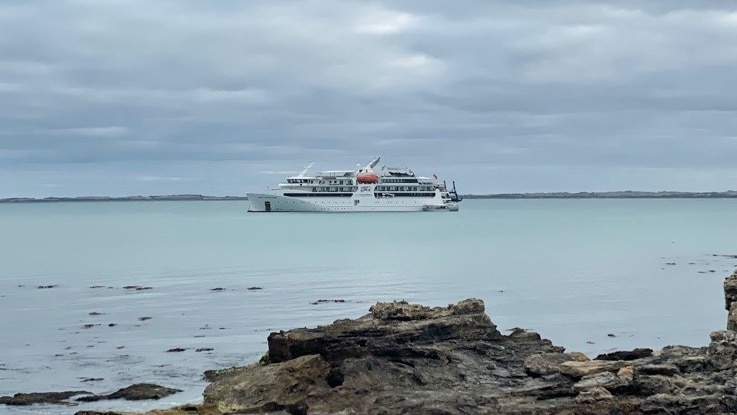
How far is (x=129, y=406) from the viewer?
1500 centimetres

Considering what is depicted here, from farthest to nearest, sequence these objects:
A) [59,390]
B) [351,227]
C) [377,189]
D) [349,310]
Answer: [377,189], [351,227], [349,310], [59,390]

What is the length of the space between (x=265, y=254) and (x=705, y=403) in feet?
149

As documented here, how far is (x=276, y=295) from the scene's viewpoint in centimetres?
3278

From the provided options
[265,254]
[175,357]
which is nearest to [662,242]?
[265,254]

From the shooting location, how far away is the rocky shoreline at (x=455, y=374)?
12.0m

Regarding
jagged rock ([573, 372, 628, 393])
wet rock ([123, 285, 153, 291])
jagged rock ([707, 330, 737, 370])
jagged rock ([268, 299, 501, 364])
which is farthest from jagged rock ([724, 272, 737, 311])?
wet rock ([123, 285, 153, 291])

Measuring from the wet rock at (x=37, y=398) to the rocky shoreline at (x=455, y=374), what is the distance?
0.12 metres

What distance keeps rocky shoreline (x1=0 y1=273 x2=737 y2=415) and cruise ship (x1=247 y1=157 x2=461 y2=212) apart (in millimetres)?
105785

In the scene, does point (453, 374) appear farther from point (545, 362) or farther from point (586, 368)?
point (586, 368)

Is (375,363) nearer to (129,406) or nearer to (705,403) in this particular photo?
(129,406)

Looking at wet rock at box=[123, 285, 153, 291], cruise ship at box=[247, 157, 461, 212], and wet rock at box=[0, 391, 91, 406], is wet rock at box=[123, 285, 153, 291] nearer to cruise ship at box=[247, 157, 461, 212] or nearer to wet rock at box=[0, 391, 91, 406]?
wet rock at box=[0, 391, 91, 406]

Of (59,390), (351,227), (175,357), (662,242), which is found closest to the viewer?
(59,390)

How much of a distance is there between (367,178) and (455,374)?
354 feet

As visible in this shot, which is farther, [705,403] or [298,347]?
[298,347]
